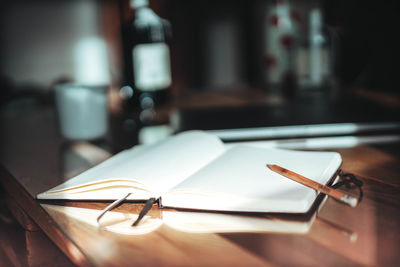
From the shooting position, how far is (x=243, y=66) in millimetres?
2148

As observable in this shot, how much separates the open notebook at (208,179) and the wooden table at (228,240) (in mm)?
20

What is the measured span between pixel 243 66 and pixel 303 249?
189 cm

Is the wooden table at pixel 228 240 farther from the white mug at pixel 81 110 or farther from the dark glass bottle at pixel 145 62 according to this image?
the dark glass bottle at pixel 145 62

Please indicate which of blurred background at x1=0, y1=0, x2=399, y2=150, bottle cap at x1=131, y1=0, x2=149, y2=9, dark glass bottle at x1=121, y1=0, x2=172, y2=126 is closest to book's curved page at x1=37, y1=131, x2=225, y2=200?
blurred background at x1=0, y1=0, x2=399, y2=150

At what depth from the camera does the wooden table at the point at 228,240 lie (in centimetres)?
30

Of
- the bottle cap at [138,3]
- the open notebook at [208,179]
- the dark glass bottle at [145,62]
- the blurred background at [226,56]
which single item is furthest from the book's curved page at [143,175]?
the bottle cap at [138,3]

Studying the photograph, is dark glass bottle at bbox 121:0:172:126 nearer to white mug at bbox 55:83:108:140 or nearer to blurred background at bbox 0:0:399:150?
blurred background at bbox 0:0:399:150

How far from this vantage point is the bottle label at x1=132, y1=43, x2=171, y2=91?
105 centimetres

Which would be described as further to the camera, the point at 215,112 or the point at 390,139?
the point at 215,112

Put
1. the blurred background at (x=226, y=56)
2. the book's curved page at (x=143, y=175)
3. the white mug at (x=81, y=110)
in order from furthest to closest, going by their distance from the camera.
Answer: the blurred background at (x=226, y=56), the white mug at (x=81, y=110), the book's curved page at (x=143, y=175)

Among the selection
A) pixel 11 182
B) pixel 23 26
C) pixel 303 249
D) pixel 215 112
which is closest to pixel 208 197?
pixel 303 249

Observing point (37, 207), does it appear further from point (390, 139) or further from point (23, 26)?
point (23, 26)

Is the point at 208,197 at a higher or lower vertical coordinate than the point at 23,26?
lower

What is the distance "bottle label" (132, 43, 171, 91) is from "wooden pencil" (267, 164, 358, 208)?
67 cm
